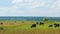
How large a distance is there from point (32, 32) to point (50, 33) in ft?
4.63

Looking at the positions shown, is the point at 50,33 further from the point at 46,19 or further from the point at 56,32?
the point at 46,19

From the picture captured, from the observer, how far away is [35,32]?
14859mm

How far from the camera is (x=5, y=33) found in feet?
48.0

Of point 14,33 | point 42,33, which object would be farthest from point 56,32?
point 14,33

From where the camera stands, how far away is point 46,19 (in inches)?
865

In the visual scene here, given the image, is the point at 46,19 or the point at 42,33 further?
the point at 46,19

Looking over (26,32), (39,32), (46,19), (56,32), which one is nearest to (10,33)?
(26,32)

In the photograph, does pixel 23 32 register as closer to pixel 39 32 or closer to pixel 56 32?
pixel 39 32

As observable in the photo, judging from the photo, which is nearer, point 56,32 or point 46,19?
Result: point 56,32

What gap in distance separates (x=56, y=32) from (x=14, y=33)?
3302 mm

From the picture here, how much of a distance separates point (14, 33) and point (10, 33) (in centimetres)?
33

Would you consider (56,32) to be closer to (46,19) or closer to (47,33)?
(47,33)

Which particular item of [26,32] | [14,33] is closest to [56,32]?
[26,32]

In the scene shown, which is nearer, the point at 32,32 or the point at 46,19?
the point at 32,32
